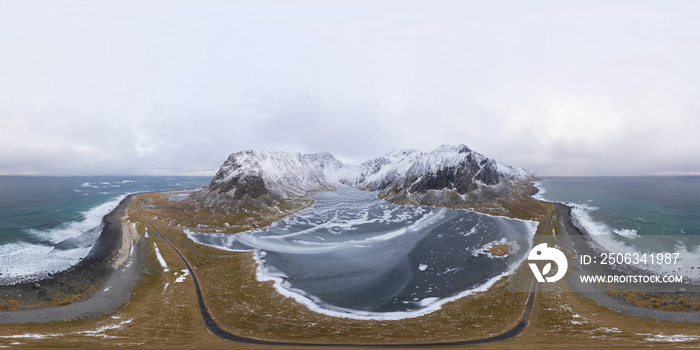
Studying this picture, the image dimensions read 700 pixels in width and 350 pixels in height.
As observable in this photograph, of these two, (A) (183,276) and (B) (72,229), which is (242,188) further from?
(A) (183,276)

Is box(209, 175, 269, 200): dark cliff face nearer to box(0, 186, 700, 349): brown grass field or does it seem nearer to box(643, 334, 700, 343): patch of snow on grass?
box(0, 186, 700, 349): brown grass field

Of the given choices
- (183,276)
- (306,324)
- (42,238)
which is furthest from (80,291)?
(42,238)

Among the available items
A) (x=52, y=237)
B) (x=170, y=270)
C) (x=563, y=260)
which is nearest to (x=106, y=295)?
(x=170, y=270)

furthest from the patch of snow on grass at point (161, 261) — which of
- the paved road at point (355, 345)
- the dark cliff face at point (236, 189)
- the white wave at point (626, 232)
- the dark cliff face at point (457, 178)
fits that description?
the dark cliff face at point (457, 178)

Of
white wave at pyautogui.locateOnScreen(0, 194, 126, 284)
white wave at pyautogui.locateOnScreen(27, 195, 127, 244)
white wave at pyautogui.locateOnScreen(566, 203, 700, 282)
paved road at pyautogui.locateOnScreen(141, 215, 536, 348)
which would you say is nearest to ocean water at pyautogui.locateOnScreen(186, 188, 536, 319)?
paved road at pyautogui.locateOnScreen(141, 215, 536, 348)

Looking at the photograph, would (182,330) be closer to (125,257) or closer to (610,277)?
(125,257)
